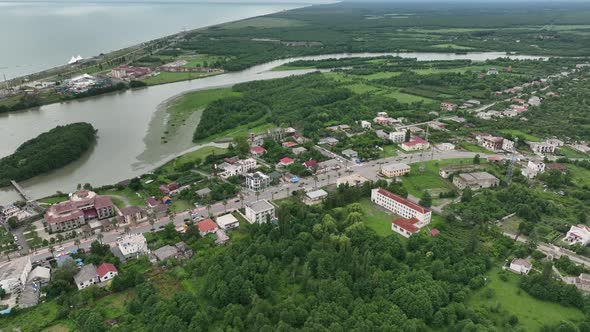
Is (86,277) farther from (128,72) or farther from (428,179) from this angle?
(128,72)

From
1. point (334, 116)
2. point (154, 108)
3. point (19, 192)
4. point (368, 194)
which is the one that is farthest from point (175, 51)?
point (368, 194)

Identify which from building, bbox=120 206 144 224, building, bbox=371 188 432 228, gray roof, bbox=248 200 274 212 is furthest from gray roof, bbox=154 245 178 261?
building, bbox=371 188 432 228

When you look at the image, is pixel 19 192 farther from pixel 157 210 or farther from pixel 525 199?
pixel 525 199

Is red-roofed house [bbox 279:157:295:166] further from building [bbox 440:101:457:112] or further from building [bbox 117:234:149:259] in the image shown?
building [bbox 440:101:457:112]

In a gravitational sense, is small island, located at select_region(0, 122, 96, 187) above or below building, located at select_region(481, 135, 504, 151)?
above

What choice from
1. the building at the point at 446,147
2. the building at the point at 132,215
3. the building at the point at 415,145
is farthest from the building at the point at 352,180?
the building at the point at 132,215

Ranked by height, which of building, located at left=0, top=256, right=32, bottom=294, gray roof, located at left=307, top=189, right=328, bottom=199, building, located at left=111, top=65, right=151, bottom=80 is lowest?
gray roof, located at left=307, top=189, right=328, bottom=199
